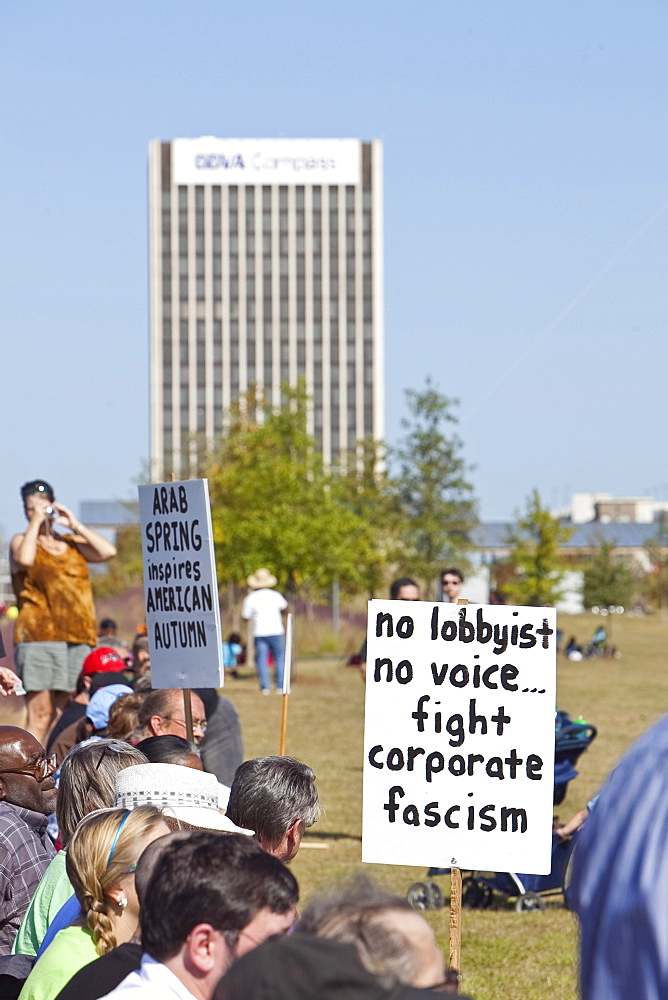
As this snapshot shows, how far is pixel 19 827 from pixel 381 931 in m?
3.06

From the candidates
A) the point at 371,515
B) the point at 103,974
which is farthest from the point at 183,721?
the point at 371,515

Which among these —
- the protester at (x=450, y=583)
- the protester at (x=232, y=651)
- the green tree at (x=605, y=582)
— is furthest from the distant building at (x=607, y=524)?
the protester at (x=450, y=583)

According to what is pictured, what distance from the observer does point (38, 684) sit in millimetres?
9016

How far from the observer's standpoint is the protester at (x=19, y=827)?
449 centimetres

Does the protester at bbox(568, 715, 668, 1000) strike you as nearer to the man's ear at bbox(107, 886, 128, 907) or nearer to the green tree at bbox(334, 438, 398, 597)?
the man's ear at bbox(107, 886, 128, 907)

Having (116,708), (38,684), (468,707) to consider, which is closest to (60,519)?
(38,684)

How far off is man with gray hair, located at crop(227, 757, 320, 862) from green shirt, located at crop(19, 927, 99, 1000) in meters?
0.89

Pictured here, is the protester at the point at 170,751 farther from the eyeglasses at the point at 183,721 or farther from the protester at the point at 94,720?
the protester at the point at 94,720

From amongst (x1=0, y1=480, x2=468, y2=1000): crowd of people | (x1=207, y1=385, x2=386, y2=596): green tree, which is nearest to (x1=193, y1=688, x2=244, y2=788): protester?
(x1=0, y1=480, x2=468, y2=1000): crowd of people

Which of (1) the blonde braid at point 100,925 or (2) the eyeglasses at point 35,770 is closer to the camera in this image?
(1) the blonde braid at point 100,925

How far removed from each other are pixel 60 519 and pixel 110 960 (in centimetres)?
617

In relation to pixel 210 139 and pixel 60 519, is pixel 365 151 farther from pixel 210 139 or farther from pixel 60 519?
pixel 60 519

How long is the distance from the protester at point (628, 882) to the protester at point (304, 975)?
0.78 feet

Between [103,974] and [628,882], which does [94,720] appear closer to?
[103,974]
